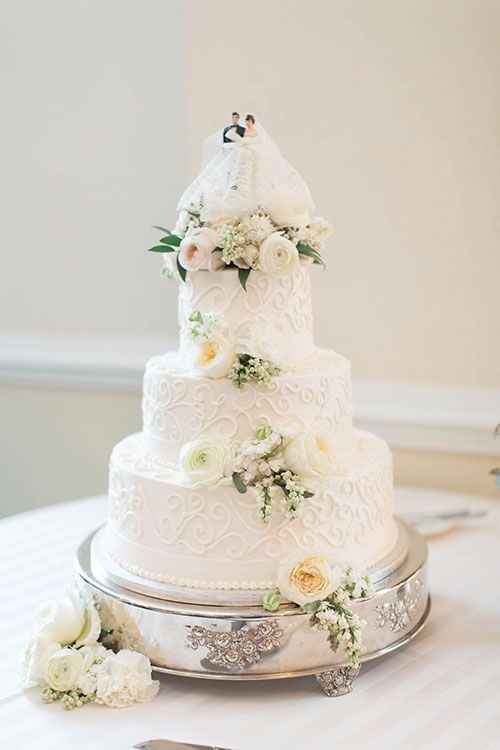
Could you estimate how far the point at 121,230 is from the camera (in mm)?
3031

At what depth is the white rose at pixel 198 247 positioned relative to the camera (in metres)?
1.59

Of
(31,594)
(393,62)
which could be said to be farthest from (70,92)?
(31,594)

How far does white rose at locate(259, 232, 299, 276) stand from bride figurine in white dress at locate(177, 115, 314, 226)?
6 centimetres

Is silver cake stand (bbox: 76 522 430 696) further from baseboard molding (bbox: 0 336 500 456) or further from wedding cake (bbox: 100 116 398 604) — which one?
baseboard molding (bbox: 0 336 500 456)

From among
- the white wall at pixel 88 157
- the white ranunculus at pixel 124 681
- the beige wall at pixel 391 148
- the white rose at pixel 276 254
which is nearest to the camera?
the white ranunculus at pixel 124 681

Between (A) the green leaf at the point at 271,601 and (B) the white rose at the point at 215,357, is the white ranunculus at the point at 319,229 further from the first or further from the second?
(A) the green leaf at the point at 271,601

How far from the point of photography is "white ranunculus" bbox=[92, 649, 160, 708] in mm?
1469

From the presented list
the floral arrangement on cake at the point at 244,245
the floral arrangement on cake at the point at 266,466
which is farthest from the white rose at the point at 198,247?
the floral arrangement on cake at the point at 266,466

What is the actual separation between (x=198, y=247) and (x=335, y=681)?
2.29 ft

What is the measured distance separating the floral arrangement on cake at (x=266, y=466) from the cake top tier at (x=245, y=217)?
266mm

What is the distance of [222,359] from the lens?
156 centimetres

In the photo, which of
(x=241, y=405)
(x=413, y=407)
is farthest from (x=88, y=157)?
(x=241, y=405)

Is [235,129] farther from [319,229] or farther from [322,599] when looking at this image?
[322,599]

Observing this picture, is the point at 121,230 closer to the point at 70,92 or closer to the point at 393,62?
the point at 70,92
